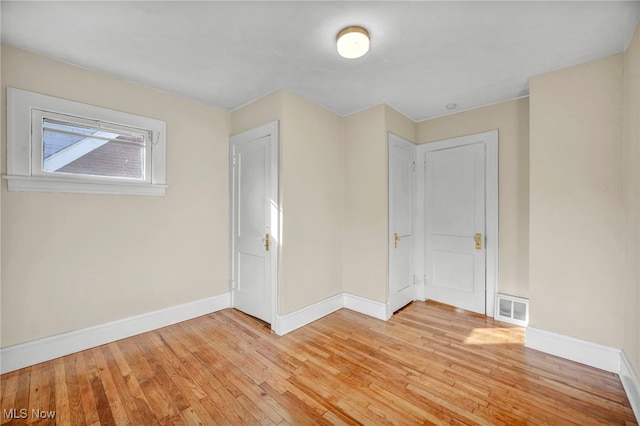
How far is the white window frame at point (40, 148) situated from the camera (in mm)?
2139

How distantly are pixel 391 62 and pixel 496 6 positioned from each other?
0.81 meters

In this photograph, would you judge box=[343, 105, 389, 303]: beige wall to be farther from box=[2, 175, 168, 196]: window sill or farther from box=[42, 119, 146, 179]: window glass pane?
box=[42, 119, 146, 179]: window glass pane

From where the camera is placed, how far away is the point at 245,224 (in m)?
3.31

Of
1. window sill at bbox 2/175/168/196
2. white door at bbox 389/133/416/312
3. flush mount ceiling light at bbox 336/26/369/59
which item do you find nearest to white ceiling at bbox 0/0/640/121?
flush mount ceiling light at bbox 336/26/369/59

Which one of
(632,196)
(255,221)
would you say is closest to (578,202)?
(632,196)

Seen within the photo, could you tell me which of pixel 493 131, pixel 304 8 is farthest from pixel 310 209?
pixel 493 131

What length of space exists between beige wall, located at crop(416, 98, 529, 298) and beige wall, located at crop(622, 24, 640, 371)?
943 millimetres

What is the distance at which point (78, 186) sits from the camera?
241cm

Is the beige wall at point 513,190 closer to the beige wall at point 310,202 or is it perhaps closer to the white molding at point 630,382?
the white molding at point 630,382

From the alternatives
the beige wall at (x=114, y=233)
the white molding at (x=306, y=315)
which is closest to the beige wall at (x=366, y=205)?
the white molding at (x=306, y=315)

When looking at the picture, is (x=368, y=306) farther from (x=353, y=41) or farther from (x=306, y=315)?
(x=353, y=41)

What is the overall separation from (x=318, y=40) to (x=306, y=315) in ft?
8.76

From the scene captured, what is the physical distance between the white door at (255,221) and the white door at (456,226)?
7.15 ft

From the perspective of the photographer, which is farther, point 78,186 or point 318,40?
point 78,186
